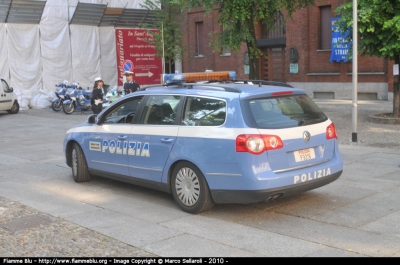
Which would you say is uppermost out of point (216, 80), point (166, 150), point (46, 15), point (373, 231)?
point (46, 15)

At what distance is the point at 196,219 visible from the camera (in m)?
6.85

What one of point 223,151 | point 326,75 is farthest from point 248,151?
point 326,75

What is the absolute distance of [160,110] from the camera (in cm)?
770

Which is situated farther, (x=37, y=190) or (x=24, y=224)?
(x=37, y=190)

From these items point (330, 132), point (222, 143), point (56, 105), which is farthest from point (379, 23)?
point (56, 105)

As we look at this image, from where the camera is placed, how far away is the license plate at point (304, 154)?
675cm

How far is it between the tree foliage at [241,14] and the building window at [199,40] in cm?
1443

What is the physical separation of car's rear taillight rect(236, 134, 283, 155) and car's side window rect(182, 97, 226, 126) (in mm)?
439

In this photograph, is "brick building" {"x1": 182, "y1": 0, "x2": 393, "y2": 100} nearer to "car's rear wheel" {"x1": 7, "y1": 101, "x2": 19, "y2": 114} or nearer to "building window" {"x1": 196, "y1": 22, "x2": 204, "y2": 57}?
"building window" {"x1": 196, "y1": 22, "x2": 204, "y2": 57}

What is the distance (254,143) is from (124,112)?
107 inches

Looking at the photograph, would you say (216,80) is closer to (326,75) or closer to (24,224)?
(24,224)

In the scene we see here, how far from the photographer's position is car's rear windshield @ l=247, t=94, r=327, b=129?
6652 millimetres

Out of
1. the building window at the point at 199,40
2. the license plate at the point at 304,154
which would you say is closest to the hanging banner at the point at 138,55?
the building window at the point at 199,40

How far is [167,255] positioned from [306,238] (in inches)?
62.4
